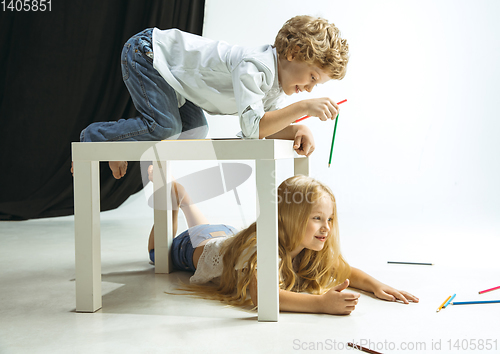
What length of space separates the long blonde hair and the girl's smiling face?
0.04ft

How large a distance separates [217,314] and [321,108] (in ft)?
1.64

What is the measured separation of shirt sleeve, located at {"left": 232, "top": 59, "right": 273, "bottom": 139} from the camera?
1.05 meters

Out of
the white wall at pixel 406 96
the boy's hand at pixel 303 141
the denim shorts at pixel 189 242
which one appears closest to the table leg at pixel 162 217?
the denim shorts at pixel 189 242

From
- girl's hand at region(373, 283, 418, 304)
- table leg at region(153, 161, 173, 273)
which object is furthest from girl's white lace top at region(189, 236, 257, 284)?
girl's hand at region(373, 283, 418, 304)

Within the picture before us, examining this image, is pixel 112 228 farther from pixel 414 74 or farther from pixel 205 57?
pixel 414 74

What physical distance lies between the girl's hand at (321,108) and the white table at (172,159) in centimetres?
10

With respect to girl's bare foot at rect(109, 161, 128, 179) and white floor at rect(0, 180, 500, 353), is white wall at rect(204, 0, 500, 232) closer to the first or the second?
white floor at rect(0, 180, 500, 353)

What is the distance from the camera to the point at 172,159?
3.48 feet

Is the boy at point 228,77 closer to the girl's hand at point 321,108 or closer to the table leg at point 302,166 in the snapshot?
the girl's hand at point 321,108

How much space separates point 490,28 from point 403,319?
228 centimetres

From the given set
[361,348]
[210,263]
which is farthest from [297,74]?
[361,348]

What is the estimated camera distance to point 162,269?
145cm

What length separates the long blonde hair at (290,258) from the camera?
44.4 inches

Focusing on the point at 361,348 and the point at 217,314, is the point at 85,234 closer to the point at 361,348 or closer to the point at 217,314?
the point at 217,314
